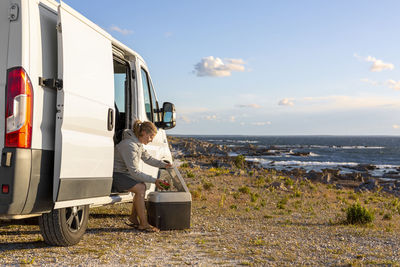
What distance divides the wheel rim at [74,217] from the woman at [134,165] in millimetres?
859

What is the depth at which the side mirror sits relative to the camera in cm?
734

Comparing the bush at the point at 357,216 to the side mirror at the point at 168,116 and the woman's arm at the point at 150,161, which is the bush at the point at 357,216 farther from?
the woman's arm at the point at 150,161

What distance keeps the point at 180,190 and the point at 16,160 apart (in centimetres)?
310

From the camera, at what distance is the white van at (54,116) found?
4.08 m

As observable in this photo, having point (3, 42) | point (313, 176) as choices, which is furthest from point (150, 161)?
point (313, 176)

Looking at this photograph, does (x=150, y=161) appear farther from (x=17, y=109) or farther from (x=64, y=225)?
(x=17, y=109)

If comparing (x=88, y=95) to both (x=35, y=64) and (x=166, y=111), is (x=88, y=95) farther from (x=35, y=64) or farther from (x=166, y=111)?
(x=166, y=111)

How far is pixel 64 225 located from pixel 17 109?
59.9 inches

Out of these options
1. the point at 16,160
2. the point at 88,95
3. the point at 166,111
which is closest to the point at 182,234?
the point at 166,111

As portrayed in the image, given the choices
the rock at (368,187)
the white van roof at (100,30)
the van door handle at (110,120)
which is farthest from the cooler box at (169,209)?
the rock at (368,187)

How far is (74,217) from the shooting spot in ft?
17.0

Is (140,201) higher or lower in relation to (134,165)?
lower

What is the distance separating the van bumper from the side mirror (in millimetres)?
3113

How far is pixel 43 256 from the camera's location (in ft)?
15.6
